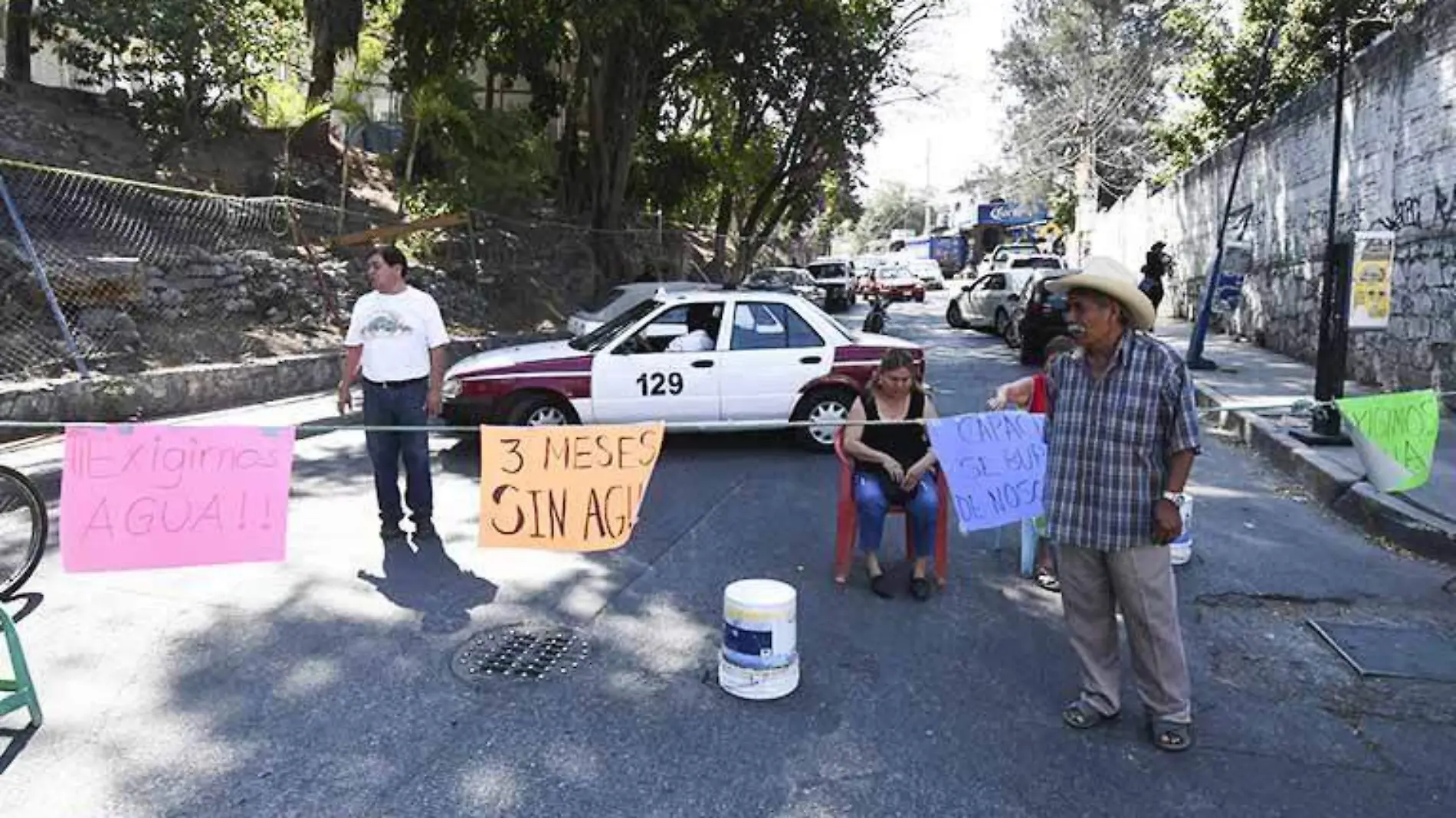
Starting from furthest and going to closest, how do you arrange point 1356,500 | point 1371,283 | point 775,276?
1. point 775,276
2. point 1371,283
3. point 1356,500

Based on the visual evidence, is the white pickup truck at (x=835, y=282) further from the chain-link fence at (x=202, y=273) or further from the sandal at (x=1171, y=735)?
the sandal at (x=1171, y=735)

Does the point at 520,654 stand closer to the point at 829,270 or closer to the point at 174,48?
the point at 174,48

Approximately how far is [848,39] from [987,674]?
2137 cm

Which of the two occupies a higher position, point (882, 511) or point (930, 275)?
point (930, 275)

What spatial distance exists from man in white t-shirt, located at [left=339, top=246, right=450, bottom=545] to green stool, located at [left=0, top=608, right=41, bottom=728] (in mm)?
2306

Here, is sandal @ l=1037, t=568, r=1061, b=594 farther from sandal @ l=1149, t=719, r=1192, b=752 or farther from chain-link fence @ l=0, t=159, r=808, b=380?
chain-link fence @ l=0, t=159, r=808, b=380

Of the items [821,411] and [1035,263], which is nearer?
[821,411]

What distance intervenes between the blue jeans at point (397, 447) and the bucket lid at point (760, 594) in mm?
2642

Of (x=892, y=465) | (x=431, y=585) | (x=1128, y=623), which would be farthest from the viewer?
(x=431, y=585)

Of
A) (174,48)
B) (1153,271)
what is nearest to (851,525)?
(1153,271)

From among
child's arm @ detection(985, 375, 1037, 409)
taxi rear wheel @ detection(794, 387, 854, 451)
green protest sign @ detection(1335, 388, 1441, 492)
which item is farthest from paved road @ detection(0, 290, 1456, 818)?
taxi rear wheel @ detection(794, 387, 854, 451)

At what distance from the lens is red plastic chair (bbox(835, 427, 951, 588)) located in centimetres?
514

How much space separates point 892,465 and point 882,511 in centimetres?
25

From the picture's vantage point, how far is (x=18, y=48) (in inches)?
663
